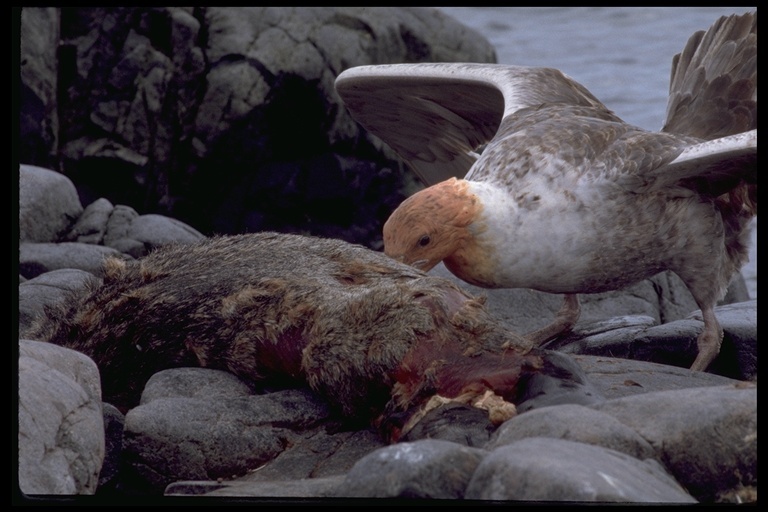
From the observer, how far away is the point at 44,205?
305 inches

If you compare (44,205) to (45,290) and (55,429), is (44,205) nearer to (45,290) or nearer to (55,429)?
(45,290)

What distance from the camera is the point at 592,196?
5.54m

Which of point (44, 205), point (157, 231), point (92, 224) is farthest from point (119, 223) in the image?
point (44, 205)

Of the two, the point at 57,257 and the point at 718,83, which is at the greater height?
the point at 718,83

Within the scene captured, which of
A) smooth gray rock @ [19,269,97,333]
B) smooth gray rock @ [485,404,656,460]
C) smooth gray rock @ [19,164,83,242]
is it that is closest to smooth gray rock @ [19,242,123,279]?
smooth gray rock @ [19,164,83,242]

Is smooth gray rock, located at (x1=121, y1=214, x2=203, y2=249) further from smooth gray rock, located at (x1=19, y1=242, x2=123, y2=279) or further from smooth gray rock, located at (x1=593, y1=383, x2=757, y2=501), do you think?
smooth gray rock, located at (x1=593, y1=383, x2=757, y2=501)

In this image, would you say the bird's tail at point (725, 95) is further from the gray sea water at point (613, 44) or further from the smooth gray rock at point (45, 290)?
the smooth gray rock at point (45, 290)

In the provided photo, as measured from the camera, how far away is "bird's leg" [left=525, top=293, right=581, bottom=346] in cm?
638

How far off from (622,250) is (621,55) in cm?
100

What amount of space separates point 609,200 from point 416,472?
2.61 metres

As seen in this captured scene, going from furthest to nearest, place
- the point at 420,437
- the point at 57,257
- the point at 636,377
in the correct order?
the point at 57,257 < the point at 636,377 < the point at 420,437

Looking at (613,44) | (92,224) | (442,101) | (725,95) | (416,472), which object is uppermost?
(613,44)

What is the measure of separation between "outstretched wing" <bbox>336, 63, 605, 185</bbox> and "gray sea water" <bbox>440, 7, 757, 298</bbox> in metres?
0.16

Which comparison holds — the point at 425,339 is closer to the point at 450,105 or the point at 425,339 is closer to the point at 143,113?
the point at 450,105
